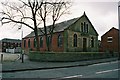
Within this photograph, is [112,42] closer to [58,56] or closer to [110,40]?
[110,40]

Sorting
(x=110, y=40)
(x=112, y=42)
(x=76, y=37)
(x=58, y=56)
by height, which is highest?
(x=76, y=37)

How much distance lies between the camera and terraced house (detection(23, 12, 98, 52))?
3094 centimetres

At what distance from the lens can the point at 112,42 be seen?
137ft

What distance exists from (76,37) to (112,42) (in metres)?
13.9

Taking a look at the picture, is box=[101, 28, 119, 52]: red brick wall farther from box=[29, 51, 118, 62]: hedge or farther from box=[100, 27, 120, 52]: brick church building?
box=[29, 51, 118, 62]: hedge

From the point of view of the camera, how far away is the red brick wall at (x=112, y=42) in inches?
1607

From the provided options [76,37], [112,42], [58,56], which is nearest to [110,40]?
[112,42]

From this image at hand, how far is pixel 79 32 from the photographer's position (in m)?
33.2

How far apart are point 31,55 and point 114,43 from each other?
25.0 metres

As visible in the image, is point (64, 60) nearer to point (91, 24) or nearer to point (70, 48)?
point (70, 48)

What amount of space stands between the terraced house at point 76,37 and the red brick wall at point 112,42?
6.04 meters

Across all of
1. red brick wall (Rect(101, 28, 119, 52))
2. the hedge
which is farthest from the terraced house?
the hedge

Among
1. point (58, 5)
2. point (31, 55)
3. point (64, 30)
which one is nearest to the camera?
point (31, 55)

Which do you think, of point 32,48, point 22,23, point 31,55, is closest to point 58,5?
point 22,23
